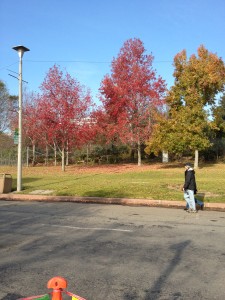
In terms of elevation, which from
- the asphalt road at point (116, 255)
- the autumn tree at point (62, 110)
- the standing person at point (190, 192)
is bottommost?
the asphalt road at point (116, 255)

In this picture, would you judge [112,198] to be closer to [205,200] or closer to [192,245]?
[205,200]

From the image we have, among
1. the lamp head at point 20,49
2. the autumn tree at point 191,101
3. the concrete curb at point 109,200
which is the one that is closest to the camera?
the concrete curb at point 109,200

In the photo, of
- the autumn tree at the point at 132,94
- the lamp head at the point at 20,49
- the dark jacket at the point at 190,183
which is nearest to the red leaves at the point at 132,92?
the autumn tree at the point at 132,94

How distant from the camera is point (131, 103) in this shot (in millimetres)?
30125

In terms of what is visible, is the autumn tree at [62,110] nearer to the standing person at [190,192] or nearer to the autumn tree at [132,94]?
the autumn tree at [132,94]

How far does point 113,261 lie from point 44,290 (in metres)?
1.50

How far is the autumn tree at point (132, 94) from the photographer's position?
98.3ft

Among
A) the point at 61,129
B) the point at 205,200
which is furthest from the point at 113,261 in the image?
the point at 61,129

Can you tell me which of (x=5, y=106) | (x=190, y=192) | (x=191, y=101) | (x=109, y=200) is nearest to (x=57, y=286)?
(x=190, y=192)

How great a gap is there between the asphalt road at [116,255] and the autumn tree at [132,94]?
2007 cm

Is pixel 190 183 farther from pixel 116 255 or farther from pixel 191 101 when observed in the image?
pixel 191 101

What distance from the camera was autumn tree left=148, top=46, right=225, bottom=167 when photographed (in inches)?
1069

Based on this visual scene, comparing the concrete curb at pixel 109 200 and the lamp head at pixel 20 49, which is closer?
the concrete curb at pixel 109 200

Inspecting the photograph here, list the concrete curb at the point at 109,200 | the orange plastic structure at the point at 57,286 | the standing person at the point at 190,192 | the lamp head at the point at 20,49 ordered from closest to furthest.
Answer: the orange plastic structure at the point at 57,286, the standing person at the point at 190,192, the concrete curb at the point at 109,200, the lamp head at the point at 20,49
